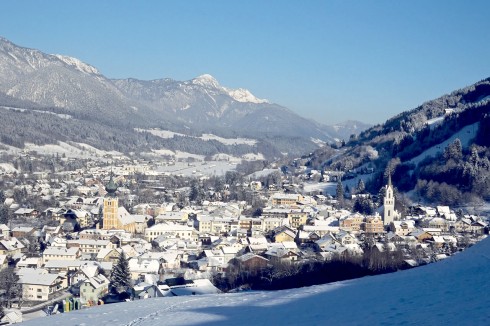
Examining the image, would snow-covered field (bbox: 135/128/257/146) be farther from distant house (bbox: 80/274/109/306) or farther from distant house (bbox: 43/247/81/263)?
distant house (bbox: 80/274/109/306)

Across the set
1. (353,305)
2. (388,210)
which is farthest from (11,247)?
(353,305)

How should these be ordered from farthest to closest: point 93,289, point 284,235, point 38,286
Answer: point 284,235
point 38,286
point 93,289

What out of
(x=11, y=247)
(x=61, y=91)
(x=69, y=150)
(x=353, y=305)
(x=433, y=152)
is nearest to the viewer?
(x=353, y=305)

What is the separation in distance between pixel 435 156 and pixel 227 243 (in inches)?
1159

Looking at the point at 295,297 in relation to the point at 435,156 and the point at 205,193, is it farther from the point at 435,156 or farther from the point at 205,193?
the point at 435,156

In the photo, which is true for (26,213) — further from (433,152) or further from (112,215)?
(433,152)

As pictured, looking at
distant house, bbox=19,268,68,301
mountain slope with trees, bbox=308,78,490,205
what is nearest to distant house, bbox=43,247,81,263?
distant house, bbox=19,268,68,301

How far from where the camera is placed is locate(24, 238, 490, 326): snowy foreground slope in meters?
7.91

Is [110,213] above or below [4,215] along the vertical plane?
below

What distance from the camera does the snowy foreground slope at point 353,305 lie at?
25.9 feet

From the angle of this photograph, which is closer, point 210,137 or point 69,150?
point 69,150

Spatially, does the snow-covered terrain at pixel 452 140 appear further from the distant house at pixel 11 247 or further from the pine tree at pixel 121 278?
the pine tree at pixel 121 278

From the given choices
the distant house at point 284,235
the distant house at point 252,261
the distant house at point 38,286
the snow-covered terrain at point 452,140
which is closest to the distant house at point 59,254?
the distant house at point 38,286

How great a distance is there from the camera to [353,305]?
359 inches
